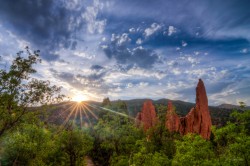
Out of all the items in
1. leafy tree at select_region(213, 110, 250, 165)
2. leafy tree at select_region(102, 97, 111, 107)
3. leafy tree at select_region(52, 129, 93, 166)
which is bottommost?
leafy tree at select_region(52, 129, 93, 166)

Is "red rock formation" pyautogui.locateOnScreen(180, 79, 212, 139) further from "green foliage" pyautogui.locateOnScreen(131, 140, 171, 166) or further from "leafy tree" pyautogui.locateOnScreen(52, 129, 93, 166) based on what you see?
"green foliage" pyautogui.locateOnScreen(131, 140, 171, 166)

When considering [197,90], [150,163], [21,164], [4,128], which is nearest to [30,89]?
[4,128]

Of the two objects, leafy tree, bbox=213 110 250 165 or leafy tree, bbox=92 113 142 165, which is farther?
leafy tree, bbox=92 113 142 165

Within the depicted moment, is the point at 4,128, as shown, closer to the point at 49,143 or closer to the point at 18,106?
the point at 18,106

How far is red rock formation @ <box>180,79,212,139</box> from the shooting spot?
73375 millimetres

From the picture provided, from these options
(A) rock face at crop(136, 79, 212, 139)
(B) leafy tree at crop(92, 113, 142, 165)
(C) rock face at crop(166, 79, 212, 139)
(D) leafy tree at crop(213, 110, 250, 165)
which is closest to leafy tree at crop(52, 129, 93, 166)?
(B) leafy tree at crop(92, 113, 142, 165)

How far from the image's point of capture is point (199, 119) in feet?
245

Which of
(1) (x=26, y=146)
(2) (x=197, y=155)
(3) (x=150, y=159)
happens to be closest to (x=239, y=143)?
(2) (x=197, y=155)

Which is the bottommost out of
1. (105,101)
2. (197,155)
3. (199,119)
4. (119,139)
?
(119,139)

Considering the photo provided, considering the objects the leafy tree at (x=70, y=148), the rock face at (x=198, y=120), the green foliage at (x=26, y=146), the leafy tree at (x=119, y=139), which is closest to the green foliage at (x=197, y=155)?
the leafy tree at (x=119, y=139)

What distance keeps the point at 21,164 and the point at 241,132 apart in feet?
102

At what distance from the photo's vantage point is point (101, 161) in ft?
188

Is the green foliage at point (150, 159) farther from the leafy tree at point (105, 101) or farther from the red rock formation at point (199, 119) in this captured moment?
the leafy tree at point (105, 101)

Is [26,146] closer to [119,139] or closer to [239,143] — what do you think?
[119,139]
